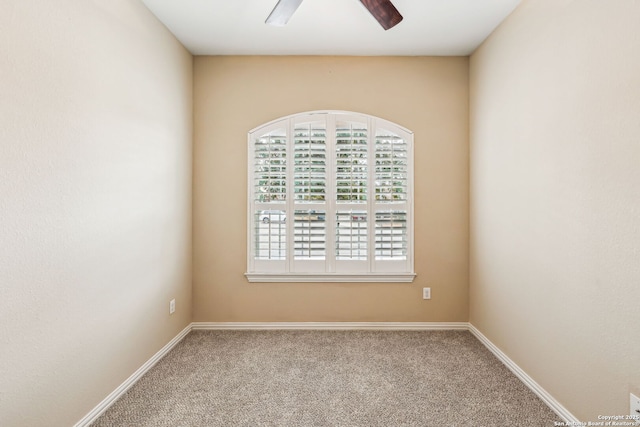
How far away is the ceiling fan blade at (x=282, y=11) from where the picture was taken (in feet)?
6.40

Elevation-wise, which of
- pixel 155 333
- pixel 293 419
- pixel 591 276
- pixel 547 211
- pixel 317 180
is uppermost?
pixel 317 180

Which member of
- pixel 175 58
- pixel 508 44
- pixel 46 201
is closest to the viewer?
pixel 46 201

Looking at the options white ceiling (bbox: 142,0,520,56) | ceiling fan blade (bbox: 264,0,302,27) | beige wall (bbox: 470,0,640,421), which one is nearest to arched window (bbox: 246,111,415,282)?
white ceiling (bbox: 142,0,520,56)

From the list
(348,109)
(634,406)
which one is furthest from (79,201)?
(634,406)

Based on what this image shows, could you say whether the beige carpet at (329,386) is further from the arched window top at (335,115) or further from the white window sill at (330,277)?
the arched window top at (335,115)

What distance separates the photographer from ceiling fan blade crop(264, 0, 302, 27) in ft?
6.40

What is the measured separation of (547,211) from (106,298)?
2.76 meters

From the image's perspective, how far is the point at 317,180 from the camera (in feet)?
10.0

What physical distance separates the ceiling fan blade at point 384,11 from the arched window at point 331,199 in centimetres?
103

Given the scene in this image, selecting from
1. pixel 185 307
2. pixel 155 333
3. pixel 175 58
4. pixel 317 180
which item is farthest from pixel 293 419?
pixel 175 58

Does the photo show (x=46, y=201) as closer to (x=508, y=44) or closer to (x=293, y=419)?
(x=293, y=419)

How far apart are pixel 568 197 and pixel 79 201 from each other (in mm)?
2713

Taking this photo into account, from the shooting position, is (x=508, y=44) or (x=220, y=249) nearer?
(x=508, y=44)

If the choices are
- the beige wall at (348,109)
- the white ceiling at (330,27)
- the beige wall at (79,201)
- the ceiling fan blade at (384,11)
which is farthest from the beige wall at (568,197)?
the beige wall at (79,201)
